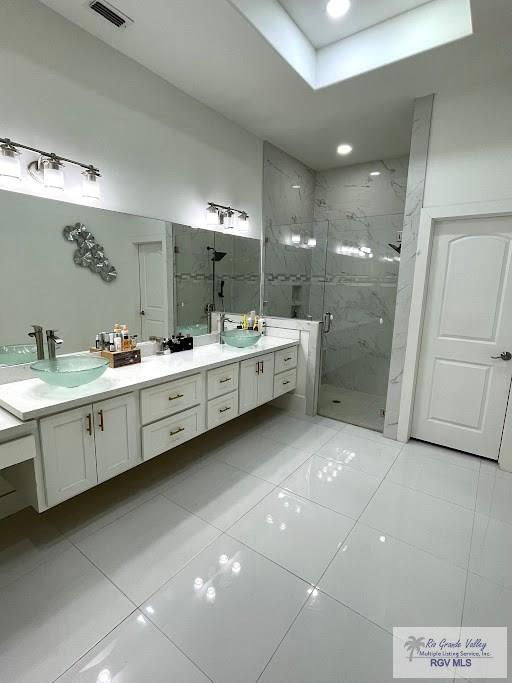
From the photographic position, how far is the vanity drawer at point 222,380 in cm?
246

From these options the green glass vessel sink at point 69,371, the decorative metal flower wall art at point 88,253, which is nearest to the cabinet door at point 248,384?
the green glass vessel sink at point 69,371

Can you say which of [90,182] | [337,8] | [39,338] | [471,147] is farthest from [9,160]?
[471,147]

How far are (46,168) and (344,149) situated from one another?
10.4 ft

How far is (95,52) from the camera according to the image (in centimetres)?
212

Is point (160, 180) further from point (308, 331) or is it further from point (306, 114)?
point (308, 331)

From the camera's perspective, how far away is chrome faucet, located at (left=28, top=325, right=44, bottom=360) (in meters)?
1.95

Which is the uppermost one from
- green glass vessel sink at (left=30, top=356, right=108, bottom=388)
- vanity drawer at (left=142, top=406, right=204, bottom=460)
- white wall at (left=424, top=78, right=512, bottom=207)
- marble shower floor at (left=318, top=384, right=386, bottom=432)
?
white wall at (left=424, top=78, right=512, bottom=207)

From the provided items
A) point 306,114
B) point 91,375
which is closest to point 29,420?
point 91,375

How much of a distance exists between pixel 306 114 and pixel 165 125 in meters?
1.32

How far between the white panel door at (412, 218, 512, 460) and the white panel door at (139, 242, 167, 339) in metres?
2.29

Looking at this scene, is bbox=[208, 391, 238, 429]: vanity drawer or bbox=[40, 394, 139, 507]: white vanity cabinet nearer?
bbox=[40, 394, 139, 507]: white vanity cabinet

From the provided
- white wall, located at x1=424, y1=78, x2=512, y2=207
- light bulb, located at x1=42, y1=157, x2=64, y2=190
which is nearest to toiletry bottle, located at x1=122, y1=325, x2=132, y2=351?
light bulb, located at x1=42, y1=157, x2=64, y2=190

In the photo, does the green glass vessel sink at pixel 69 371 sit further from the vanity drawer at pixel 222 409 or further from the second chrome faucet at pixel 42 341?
the vanity drawer at pixel 222 409

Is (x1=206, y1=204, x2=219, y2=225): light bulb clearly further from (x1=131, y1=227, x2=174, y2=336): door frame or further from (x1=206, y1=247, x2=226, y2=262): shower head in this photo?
(x1=131, y1=227, x2=174, y2=336): door frame
